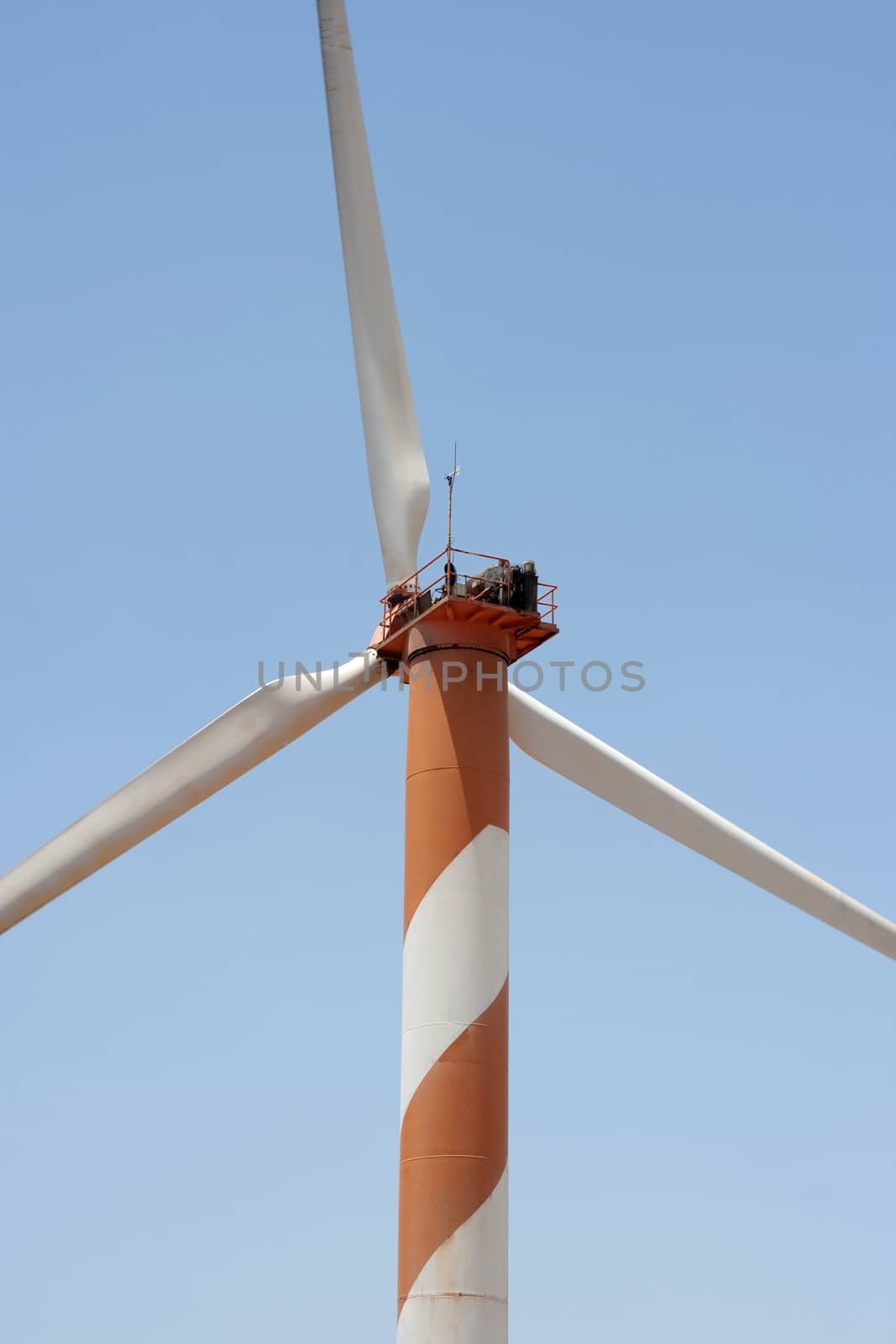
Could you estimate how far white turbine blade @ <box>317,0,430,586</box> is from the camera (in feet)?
119

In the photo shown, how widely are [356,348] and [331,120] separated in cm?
513

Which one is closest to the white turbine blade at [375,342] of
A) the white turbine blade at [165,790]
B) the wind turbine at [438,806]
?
the wind turbine at [438,806]

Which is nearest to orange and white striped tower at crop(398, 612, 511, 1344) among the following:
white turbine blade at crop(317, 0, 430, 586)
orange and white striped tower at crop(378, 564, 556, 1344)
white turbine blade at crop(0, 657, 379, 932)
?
orange and white striped tower at crop(378, 564, 556, 1344)

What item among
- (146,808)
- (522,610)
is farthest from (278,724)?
(522,610)

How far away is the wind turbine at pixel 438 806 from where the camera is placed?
99.3 feet

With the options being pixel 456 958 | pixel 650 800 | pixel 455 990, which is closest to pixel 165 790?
pixel 456 958

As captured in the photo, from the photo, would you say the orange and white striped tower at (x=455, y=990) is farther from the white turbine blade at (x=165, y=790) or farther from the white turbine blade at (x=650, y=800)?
the white turbine blade at (x=165, y=790)

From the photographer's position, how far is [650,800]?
1435 inches

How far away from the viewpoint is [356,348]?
120ft

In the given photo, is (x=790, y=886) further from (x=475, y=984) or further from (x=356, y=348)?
(x=356, y=348)

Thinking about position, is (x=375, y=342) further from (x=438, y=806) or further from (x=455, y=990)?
(x=455, y=990)

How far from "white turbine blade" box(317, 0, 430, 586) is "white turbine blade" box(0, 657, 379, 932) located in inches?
162

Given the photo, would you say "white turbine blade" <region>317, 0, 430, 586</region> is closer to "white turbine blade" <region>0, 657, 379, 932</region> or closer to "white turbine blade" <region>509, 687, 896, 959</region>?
"white turbine blade" <region>0, 657, 379, 932</region>

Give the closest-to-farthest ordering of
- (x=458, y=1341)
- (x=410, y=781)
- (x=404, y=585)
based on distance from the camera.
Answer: (x=458, y=1341)
(x=410, y=781)
(x=404, y=585)
